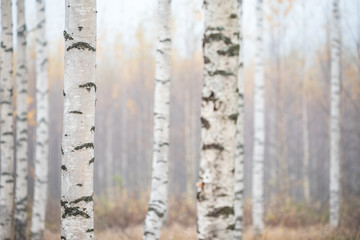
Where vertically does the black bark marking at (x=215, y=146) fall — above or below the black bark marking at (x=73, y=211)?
above

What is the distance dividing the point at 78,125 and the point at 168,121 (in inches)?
94.3

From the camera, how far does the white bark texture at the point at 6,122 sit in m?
6.34

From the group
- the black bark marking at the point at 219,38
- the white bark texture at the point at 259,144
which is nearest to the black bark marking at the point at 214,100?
the black bark marking at the point at 219,38

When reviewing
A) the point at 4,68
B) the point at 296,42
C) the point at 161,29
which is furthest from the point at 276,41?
the point at 4,68

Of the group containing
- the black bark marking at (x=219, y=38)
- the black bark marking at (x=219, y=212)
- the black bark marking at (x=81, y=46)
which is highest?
the black bark marking at (x=81, y=46)

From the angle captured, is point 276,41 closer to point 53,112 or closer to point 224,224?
point 224,224

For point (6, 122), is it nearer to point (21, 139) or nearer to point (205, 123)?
point (21, 139)

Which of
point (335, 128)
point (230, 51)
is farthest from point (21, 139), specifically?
point (335, 128)

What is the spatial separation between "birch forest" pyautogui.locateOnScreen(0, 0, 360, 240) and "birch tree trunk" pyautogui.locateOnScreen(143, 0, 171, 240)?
2cm

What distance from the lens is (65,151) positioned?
328 cm

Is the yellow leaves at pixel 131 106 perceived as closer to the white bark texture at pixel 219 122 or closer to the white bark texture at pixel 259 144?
the white bark texture at pixel 259 144

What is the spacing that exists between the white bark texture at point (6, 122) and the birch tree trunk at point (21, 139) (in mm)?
435

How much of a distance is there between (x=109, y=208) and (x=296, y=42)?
1257 centimetres

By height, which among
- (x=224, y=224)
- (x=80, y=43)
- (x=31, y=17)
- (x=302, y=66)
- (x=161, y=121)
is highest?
(x=31, y=17)
